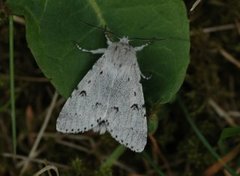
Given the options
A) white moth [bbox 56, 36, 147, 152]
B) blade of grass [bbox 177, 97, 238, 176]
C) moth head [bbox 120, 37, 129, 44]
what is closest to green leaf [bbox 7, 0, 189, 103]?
moth head [bbox 120, 37, 129, 44]

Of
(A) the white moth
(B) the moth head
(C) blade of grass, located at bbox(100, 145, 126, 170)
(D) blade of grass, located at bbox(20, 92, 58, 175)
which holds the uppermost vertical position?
(B) the moth head

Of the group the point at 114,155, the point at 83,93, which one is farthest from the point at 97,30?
the point at 114,155

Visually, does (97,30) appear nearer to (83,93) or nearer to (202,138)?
(83,93)

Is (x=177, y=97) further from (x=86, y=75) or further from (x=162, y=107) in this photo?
(x=86, y=75)

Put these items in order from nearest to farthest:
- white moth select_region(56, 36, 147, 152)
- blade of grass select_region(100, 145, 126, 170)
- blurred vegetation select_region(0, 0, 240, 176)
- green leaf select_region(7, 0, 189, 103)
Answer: green leaf select_region(7, 0, 189, 103), white moth select_region(56, 36, 147, 152), blade of grass select_region(100, 145, 126, 170), blurred vegetation select_region(0, 0, 240, 176)

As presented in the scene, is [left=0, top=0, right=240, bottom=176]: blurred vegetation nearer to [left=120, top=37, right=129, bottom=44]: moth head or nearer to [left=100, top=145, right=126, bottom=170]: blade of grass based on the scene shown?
[left=100, top=145, right=126, bottom=170]: blade of grass

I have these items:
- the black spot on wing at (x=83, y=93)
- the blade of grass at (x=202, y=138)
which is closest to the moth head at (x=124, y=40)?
the black spot on wing at (x=83, y=93)
